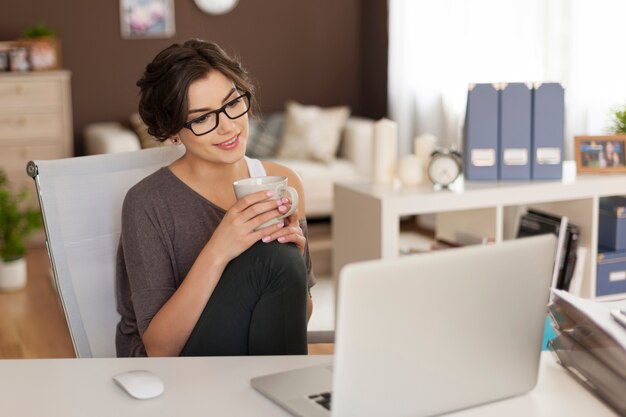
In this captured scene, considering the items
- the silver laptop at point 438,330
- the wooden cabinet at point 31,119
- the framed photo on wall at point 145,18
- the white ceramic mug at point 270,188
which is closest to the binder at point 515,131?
the white ceramic mug at point 270,188

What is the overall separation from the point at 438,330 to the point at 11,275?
3.92 meters

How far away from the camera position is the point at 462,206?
311cm

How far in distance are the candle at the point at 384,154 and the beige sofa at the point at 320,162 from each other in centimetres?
200

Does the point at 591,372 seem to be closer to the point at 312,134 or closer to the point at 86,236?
the point at 86,236

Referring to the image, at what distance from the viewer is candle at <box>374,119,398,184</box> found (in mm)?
3305

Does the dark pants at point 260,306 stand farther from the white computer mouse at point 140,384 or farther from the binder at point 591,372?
the binder at point 591,372

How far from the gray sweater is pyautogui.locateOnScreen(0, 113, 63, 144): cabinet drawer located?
3.90 metres

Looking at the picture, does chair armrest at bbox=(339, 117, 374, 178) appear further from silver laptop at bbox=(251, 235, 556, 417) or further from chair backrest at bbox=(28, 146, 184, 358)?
silver laptop at bbox=(251, 235, 556, 417)

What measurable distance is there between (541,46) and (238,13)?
230 cm

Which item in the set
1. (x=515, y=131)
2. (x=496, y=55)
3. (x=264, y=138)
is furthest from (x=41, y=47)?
(x=515, y=131)

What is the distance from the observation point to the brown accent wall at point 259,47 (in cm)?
604

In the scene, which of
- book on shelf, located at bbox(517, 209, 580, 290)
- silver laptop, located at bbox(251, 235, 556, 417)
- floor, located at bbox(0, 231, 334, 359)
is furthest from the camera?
floor, located at bbox(0, 231, 334, 359)

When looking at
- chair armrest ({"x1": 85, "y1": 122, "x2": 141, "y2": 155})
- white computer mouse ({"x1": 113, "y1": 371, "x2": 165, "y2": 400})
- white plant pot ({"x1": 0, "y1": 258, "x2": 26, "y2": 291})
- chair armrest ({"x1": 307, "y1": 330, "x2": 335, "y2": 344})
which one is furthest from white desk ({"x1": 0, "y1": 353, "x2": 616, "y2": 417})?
chair armrest ({"x1": 85, "y1": 122, "x2": 141, "y2": 155})

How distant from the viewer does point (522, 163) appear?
3.24m
